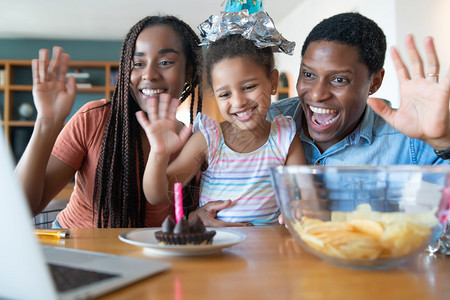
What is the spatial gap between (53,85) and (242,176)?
0.52 meters

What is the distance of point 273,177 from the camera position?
2.24 ft

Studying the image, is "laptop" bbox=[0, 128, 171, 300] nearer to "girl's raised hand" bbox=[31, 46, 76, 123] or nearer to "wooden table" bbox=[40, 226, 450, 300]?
"wooden table" bbox=[40, 226, 450, 300]

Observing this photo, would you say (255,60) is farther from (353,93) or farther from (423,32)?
(423,32)

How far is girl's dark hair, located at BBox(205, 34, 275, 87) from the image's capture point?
119 centimetres

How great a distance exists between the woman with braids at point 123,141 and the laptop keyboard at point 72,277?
0.65 metres

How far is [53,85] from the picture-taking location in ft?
3.28

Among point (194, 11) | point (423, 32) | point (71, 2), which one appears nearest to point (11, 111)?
point (71, 2)

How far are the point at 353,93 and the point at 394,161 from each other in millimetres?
252

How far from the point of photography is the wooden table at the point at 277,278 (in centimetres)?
51

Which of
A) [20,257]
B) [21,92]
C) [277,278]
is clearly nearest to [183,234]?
[277,278]

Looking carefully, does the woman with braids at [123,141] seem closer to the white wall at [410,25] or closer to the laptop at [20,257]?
the laptop at [20,257]

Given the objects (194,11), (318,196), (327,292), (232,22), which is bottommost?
(327,292)

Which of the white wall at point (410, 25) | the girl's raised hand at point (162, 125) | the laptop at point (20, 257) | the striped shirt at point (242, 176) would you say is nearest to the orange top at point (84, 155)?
the striped shirt at point (242, 176)

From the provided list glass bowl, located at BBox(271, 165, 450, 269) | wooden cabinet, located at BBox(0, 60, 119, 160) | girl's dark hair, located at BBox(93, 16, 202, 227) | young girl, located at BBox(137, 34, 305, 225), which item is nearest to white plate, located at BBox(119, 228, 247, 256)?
glass bowl, located at BBox(271, 165, 450, 269)
